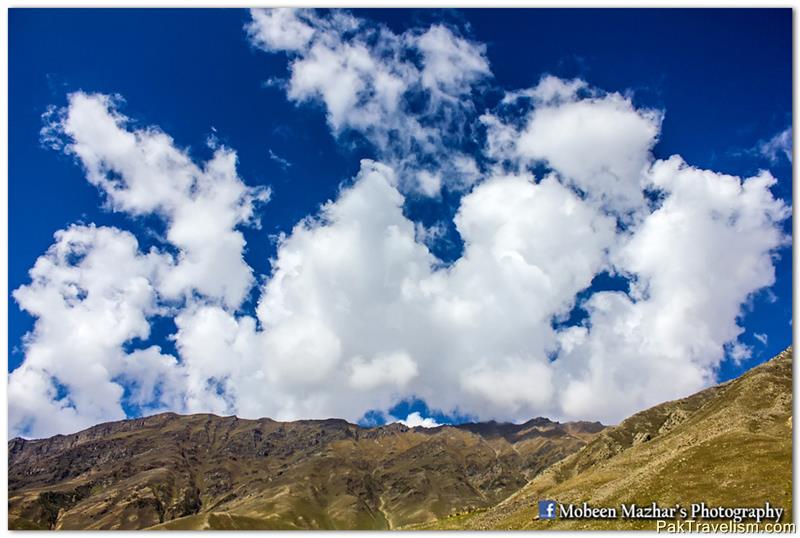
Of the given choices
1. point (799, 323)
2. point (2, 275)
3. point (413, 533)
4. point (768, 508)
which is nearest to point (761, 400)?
point (768, 508)

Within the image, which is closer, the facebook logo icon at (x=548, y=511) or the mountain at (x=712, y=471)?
the facebook logo icon at (x=548, y=511)

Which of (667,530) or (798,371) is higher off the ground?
(798,371)

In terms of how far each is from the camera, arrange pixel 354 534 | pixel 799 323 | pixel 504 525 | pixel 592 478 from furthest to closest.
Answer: pixel 592 478 < pixel 504 525 < pixel 354 534 < pixel 799 323

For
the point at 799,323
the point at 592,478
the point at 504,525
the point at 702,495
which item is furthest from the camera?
the point at 592,478

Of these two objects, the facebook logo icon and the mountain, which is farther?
the mountain

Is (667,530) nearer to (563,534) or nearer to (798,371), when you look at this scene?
(563,534)

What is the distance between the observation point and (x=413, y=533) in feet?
166

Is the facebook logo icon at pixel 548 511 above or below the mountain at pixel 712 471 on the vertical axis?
below

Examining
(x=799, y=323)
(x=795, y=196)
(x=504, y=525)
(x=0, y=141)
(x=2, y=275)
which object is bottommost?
(x=504, y=525)

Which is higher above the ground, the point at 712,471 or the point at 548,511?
the point at 712,471

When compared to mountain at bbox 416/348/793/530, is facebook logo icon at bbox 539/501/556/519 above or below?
below

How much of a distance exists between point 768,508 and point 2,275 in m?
66.5

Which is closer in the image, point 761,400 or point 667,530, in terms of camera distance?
point 667,530

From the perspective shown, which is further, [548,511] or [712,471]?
[712,471]
